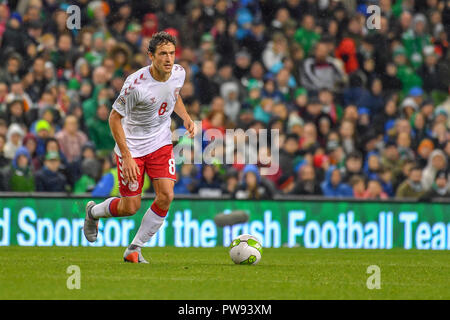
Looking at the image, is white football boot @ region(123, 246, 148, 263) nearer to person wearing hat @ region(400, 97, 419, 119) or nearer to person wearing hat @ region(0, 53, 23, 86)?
person wearing hat @ region(0, 53, 23, 86)

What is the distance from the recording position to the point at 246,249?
33.7ft

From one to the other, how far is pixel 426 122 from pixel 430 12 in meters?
3.36

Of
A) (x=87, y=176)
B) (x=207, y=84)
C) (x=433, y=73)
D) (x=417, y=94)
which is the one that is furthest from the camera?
(x=433, y=73)

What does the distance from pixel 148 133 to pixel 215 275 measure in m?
1.81

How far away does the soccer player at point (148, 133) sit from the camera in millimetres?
9797

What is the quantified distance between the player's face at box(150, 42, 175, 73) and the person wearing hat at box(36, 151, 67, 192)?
17.9 feet

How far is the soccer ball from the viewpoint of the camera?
403 inches

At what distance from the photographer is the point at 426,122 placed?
18.0 meters

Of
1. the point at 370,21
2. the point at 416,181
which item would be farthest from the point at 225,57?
the point at 416,181

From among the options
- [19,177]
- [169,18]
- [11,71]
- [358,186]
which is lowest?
[358,186]

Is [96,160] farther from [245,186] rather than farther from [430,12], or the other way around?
[430,12]

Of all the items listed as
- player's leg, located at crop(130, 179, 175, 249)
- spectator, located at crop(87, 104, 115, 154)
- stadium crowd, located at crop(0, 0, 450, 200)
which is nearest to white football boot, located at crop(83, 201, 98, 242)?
player's leg, located at crop(130, 179, 175, 249)

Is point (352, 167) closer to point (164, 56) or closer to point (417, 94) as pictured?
point (417, 94)

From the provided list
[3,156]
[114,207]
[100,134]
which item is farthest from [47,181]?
[114,207]
